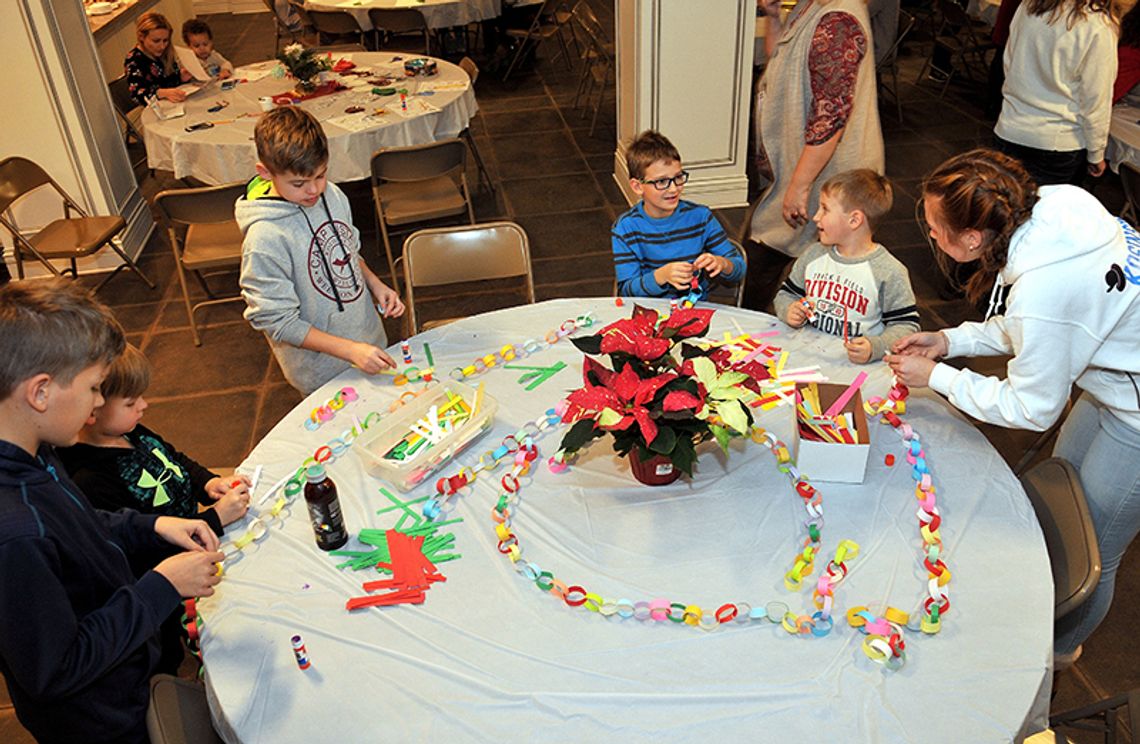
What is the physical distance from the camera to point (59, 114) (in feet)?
15.6

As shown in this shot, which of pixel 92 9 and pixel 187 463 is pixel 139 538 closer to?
pixel 187 463

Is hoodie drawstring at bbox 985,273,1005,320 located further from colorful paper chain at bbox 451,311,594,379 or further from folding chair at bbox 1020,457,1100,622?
colorful paper chain at bbox 451,311,594,379

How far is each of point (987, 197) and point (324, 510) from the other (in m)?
1.58

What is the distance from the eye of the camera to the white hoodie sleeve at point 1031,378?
5.96 feet

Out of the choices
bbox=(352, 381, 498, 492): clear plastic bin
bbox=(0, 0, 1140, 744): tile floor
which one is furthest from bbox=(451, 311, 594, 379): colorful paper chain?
bbox=(0, 0, 1140, 744): tile floor

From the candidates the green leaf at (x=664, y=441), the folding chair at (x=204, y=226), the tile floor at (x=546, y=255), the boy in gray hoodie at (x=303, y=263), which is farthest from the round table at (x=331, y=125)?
the green leaf at (x=664, y=441)

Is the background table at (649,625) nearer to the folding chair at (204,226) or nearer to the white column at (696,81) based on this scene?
the folding chair at (204,226)

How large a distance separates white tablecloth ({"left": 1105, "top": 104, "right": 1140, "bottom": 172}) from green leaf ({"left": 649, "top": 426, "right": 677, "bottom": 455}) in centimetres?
322

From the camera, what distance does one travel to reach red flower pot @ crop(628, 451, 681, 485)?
1.98 metres

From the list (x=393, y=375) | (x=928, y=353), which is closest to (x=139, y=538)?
(x=393, y=375)

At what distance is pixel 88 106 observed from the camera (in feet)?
16.3

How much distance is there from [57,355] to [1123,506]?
7.62 ft

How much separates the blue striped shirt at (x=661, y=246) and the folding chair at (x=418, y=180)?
1702 mm

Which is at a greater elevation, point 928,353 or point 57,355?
point 57,355
